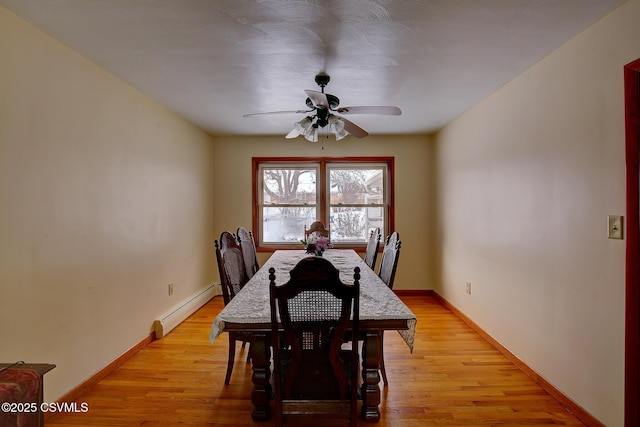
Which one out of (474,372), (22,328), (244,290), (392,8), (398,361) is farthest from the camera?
(398,361)

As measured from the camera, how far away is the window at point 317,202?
5129 millimetres

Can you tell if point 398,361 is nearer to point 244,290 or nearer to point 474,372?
point 474,372

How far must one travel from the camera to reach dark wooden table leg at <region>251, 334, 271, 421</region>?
1958mm

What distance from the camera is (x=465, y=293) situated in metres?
3.90

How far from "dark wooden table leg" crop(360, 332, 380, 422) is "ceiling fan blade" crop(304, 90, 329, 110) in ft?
5.15

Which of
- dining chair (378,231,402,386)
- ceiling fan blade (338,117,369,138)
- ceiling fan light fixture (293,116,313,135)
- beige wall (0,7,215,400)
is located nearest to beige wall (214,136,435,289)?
beige wall (0,7,215,400)

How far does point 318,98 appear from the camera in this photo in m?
2.38

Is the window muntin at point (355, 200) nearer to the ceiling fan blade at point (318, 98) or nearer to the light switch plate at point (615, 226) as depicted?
the ceiling fan blade at point (318, 98)

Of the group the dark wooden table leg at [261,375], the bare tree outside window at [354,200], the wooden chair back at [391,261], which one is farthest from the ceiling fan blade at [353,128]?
the bare tree outside window at [354,200]

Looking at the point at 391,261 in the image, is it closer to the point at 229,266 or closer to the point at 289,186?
the point at 229,266

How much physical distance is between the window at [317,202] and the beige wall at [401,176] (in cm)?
19

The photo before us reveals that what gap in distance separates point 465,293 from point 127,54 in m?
3.92

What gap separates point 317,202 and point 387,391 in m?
3.12

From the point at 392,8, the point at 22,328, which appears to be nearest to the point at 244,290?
the point at 22,328
